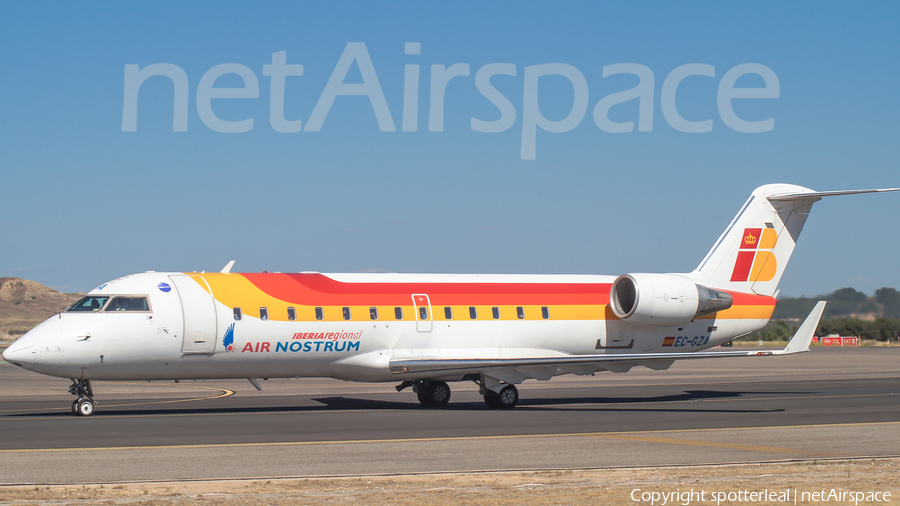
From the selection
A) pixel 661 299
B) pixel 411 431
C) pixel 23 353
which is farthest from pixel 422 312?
pixel 23 353

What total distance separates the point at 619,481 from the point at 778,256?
21813mm

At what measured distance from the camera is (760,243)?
31.7 metres

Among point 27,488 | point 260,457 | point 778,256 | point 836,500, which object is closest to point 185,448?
point 260,457

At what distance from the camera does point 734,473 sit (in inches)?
521

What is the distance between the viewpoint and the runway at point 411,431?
14.3 m

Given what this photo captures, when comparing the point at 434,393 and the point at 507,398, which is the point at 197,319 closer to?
the point at 434,393

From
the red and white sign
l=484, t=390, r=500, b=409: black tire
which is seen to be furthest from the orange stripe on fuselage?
the red and white sign

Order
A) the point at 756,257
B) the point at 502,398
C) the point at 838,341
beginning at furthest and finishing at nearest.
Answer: the point at 838,341
the point at 756,257
the point at 502,398

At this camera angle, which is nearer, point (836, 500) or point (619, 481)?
point (836, 500)

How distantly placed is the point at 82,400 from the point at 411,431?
933 cm

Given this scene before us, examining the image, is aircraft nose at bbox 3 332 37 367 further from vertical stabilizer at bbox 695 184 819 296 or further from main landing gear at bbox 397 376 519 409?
vertical stabilizer at bbox 695 184 819 296

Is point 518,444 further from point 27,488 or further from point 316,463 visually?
point 27,488

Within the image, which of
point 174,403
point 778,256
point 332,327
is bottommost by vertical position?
point 174,403

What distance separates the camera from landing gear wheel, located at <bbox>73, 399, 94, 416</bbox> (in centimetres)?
2241
